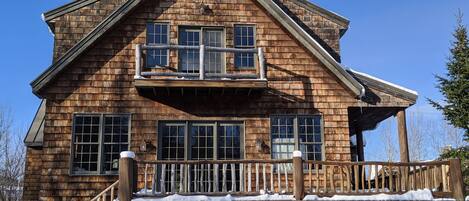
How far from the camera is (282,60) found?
15.4m

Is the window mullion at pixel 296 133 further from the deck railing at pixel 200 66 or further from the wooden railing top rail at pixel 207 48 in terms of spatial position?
the wooden railing top rail at pixel 207 48

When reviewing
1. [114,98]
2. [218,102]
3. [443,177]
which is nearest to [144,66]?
[114,98]

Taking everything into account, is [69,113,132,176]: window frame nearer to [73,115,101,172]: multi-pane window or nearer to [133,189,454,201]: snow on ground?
[73,115,101,172]: multi-pane window

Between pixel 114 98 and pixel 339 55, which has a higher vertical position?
pixel 339 55

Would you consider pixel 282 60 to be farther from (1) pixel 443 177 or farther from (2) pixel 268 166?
(1) pixel 443 177

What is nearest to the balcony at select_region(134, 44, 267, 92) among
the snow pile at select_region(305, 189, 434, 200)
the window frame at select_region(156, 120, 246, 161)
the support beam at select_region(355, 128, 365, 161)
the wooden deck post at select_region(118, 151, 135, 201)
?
the window frame at select_region(156, 120, 246, 161)

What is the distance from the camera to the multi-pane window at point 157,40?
1512cm

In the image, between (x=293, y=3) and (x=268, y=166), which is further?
(x=293, y=3)

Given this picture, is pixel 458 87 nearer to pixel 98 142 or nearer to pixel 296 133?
pixel 296 133

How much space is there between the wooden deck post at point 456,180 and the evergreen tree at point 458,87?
7112 millimetres

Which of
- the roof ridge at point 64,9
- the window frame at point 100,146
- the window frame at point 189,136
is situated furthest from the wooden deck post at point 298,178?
the roof ridge at point 64,9

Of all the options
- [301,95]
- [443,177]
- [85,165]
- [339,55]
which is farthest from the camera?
[339,55]

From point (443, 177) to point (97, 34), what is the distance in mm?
9748

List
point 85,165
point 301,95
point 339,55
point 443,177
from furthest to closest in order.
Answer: point 339,55, point 301,95, point 85,165, point 443,177
